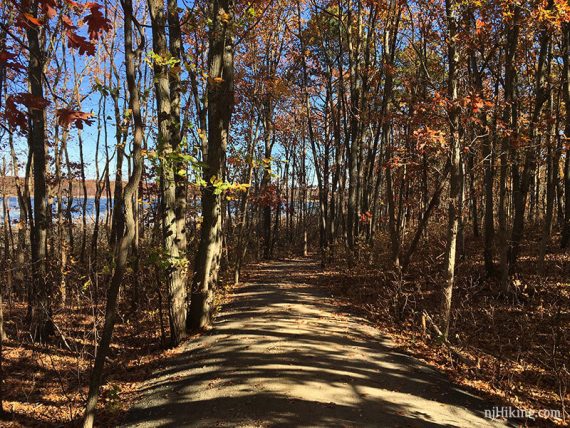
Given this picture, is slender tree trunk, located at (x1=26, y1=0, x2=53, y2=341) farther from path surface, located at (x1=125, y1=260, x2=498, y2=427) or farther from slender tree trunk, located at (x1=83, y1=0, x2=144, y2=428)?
slender tree trunk, located at (x1=83, y1=0, x2=144, y2=428)

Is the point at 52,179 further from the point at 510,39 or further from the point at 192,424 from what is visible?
the point at 510,39

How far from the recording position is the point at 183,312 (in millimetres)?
8055

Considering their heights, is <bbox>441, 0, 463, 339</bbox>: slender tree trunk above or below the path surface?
above

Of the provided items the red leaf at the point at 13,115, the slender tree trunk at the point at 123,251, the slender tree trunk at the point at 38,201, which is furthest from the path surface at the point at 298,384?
the red leaf at the point at 13,115

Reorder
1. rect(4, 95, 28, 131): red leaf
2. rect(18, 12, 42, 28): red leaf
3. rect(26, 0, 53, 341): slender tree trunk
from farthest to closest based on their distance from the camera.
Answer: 1. rect(26, 0, 53, 341): slender tree trunk
2. rect(4, 95, 28, 131): red leaf
3. rect(18, 12, 42, 28): red leaf

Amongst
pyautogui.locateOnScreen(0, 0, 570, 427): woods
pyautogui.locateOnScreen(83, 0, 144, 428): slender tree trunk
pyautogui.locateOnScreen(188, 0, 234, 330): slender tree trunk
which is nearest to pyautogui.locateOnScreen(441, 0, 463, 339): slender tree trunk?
pyautogui.locateOnScreen(0, 0, 570, 427): woods

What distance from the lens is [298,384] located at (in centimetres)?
543

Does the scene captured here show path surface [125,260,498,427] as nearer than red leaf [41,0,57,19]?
No

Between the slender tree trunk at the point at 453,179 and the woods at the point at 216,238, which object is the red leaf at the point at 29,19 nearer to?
the woods at the point at 216,238

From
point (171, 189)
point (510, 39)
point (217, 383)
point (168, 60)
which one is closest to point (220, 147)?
point (171, 189)

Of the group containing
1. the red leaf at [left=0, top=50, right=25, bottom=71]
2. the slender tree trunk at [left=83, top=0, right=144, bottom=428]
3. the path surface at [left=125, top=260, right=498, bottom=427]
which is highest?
the red leaf at [left=0, top=50, right=25, bottom=71]

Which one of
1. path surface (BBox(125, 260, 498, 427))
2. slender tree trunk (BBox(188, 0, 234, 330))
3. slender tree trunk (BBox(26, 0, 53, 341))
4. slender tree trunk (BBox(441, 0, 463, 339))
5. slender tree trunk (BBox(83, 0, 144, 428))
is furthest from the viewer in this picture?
slender tree trunk (BBox(188, 0, 234, 330))

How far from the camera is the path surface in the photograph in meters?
4.69

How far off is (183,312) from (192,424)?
3635 mm
